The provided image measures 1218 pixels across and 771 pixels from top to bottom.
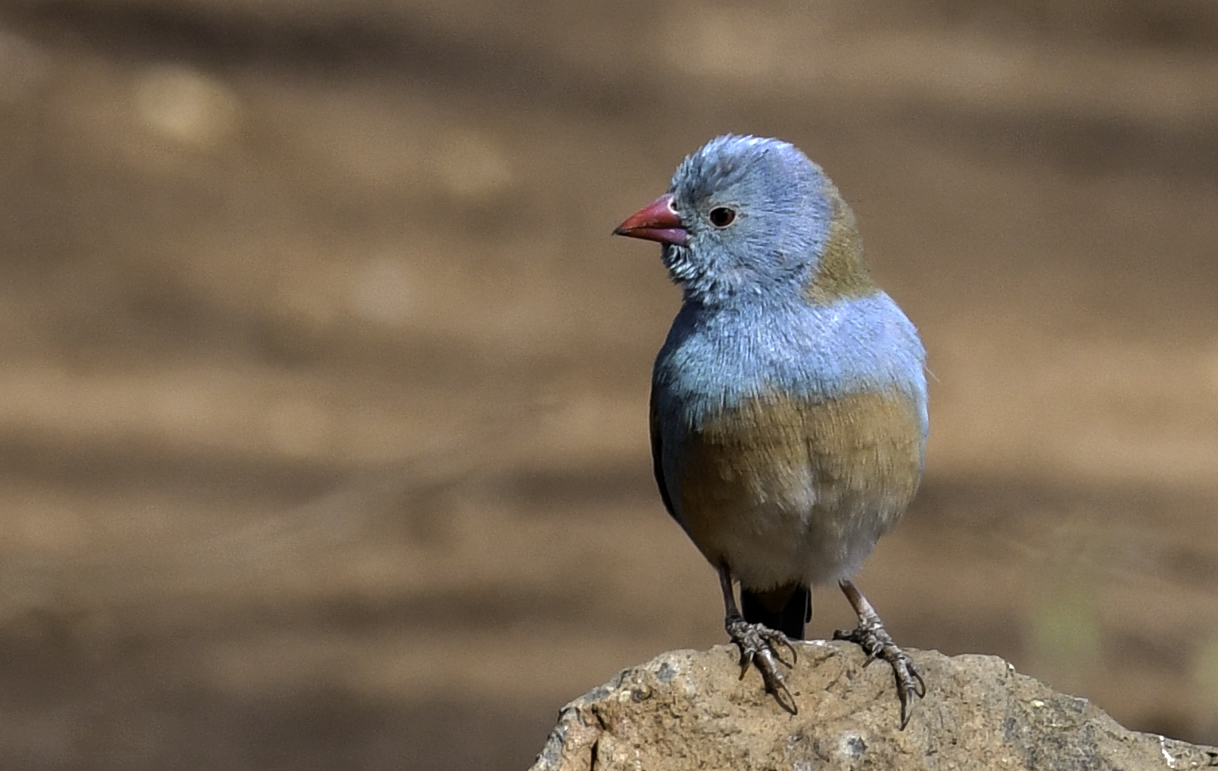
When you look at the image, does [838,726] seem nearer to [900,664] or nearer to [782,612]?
[900,664]

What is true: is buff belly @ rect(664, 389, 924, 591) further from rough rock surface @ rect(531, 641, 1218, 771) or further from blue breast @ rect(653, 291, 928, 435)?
rough rock surface @ rect(531, 641, 1218, 771)

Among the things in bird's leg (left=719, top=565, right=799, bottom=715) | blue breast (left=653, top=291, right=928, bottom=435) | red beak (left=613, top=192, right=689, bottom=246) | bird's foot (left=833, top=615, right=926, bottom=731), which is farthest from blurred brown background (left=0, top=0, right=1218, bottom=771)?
bird's leg (left=719, top=565, right=799, bottom=715)

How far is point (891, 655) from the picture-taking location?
405cm

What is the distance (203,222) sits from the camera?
760 centimetres

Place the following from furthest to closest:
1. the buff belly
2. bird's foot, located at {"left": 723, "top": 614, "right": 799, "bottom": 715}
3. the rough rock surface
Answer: the buff belly, bird's foot, located at {"left": 723, "top": 614, "right": 799, "bottom": 715}, the rough rock surface

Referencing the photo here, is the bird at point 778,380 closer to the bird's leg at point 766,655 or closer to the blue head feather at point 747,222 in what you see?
the blue head feather at point 747,222

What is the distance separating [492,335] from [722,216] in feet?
9.98

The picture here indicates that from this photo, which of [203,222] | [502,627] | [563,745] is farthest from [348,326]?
[563,745]

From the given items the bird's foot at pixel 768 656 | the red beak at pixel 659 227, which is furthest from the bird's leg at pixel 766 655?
the red beak at pixel 659 227

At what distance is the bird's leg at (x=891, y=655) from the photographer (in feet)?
12.9

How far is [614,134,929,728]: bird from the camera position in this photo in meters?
4.49

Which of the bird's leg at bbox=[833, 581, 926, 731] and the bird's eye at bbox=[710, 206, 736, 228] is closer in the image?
the bird's leg at bbox=[833, 581, 926, 731]

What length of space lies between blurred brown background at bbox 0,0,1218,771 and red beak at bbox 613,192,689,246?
2.75 meters

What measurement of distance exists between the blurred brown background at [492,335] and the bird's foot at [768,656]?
3024 millimetres
